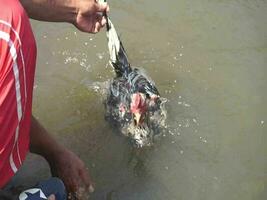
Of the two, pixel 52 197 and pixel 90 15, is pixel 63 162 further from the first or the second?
pixel 90 15

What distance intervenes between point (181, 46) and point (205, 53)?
20 cm

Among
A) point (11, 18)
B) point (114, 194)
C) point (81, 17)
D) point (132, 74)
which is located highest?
point (11, 18)

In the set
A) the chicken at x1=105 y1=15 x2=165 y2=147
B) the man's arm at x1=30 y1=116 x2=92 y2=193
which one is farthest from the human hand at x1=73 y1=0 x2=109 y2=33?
the man's arm at x1=30 y1=116 x2=92 y2=193

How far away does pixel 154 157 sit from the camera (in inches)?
128

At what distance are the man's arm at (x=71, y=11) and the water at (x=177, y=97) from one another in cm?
80

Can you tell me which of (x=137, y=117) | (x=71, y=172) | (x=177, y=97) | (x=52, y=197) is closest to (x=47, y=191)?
(x=52, y=197)

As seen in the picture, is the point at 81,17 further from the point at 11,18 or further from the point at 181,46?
the point at 181,46

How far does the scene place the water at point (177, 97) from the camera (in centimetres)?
312

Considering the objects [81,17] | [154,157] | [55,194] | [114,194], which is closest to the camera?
[55,194]

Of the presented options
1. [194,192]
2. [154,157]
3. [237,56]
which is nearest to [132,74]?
[154,157]

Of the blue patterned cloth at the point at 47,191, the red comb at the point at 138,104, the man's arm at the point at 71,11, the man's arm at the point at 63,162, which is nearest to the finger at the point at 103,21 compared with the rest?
the man's arm at the point at 71,11

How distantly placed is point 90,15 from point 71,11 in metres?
0.12

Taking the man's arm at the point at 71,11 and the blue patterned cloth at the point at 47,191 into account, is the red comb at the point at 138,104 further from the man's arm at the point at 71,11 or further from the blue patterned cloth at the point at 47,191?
the blue patterned cloth at the point at 47,191

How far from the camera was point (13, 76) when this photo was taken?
1980mm
